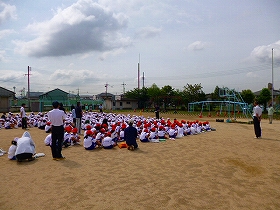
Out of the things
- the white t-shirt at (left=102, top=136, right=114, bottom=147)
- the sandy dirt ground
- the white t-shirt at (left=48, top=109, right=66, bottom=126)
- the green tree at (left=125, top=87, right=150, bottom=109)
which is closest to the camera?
the sandy dirt ground

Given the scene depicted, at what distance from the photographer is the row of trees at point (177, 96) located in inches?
1688

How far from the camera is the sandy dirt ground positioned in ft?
13.6

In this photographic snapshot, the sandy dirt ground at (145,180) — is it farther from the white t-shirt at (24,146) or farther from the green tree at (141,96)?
the green tree at (141,96)

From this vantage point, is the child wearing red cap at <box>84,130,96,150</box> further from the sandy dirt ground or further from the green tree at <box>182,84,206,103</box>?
the green tree at <box>182,84,206,103</box>

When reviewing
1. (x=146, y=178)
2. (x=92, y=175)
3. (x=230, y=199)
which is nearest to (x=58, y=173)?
(x=92, y=175)

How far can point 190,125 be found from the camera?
42.1ft

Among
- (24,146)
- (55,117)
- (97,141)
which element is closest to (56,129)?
(55,117)

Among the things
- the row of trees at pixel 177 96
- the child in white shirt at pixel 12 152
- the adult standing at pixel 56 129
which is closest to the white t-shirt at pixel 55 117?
the adult standing at pixel 56 129

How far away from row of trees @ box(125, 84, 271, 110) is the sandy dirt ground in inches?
1262

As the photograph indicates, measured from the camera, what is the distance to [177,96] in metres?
46.8

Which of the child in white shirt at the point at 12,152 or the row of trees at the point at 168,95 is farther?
the row of trees at the point at 168,95

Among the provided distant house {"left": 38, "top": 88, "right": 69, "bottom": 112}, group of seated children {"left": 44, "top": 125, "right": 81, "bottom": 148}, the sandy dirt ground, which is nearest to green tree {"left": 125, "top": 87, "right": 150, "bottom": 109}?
distant house {"left": 38, "top": 88, "right": 69, "bottom": 112}

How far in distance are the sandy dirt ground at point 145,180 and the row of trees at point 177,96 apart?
105 ft

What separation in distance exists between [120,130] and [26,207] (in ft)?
23.4
